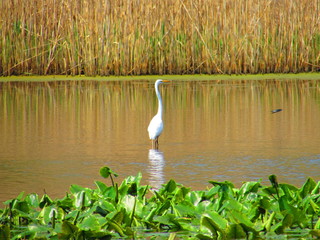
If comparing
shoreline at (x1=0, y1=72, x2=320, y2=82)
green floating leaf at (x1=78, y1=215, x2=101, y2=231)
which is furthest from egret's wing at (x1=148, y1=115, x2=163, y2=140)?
shoreline at (x1=0, y1=72, x2=320, y2=82)

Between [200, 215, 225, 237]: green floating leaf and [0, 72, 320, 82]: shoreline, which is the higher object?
[0, 72, 320, 82]: shoreline

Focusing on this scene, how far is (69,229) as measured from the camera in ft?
12.6

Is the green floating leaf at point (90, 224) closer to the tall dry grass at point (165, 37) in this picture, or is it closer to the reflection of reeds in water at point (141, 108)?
the reflection of reeds in water at point (141, 108)

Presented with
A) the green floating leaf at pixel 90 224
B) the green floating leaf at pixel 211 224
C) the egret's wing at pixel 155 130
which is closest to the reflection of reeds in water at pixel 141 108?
the egret's wing at pixel 155 130

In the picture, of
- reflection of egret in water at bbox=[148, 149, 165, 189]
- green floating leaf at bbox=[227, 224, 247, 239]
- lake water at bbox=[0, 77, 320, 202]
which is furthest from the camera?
lake water at bbox=[0, 77, 320, 202]

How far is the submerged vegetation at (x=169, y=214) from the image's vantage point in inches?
154

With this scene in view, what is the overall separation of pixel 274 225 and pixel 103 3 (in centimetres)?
1142

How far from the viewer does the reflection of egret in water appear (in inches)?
225

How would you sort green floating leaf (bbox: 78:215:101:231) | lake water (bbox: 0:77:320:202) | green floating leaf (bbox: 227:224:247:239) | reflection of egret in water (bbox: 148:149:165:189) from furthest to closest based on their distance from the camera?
lake water (bbox: 0:77:320:202) → reflection of egret in water (bbox: 148:149:165:189) → green floating leaf (bbox: 78:215:101:231) → green floating leaf (bbox: 227:224:247:239)

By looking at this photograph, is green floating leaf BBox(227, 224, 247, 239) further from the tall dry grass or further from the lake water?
the tall dry grass

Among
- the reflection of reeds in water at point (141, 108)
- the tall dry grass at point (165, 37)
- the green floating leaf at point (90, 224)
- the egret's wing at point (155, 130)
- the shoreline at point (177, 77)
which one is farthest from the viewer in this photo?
the tall dry grass at point (165, 37)

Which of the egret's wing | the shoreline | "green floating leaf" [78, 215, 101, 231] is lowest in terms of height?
"green floating leaf" [78, 215, 101, 231]

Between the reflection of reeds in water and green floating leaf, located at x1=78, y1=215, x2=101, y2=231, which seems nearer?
green floating leaf, located at x1=78, y1=215, x2=101, y2=231

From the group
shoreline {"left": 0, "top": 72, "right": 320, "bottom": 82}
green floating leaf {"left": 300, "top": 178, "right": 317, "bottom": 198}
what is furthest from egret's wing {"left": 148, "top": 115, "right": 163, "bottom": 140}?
shoreline {"left": 0, "top": 72, "right": 320, "bottom": 82}
